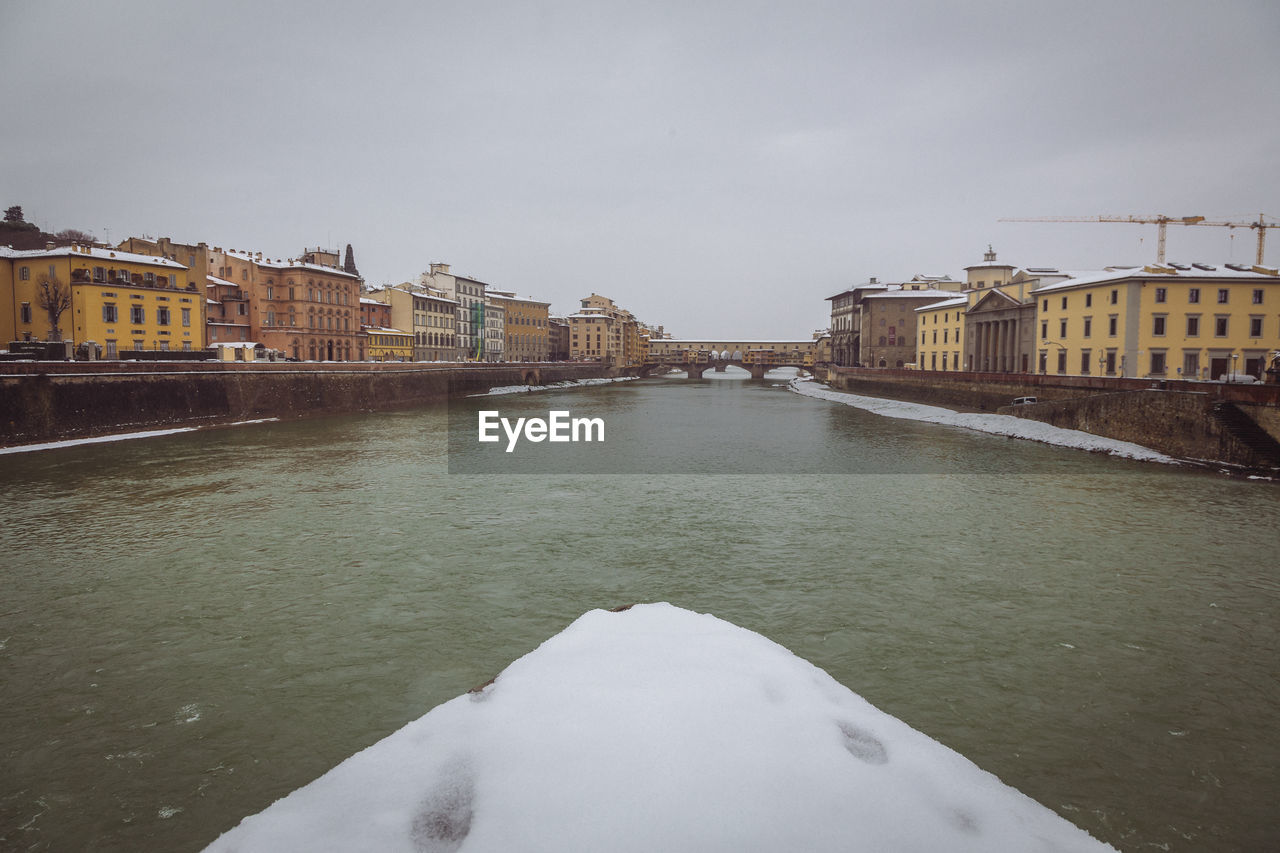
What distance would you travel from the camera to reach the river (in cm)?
615

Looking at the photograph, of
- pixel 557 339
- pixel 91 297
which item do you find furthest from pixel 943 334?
pixel 557 339

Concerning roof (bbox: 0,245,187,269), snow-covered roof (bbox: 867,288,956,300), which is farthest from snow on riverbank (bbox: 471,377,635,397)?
snow-covered roof (bbox: 867,288,956,300)

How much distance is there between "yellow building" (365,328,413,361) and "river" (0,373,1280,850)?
5701 cm

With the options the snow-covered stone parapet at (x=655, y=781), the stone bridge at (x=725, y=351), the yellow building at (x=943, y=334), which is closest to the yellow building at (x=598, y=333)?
the stone bridge at (x=725, y=351)

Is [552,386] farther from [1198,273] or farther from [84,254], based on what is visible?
[1198,273]

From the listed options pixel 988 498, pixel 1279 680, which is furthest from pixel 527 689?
pixel 988 498

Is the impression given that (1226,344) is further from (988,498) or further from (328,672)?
(328,672)

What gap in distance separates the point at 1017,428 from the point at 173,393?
141ft

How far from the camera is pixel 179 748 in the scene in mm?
6527

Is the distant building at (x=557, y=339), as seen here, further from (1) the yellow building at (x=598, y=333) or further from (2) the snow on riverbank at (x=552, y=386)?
(2) the snow on riverbank at (x=552, y=386)

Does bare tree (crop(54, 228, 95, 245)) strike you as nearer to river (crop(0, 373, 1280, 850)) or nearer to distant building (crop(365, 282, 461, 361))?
distant building (crop(365, 282, 461, 361))

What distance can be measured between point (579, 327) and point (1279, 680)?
14050 centimetres

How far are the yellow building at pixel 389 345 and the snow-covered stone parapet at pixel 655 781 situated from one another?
76.9 meters

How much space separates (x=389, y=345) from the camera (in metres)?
81.8
